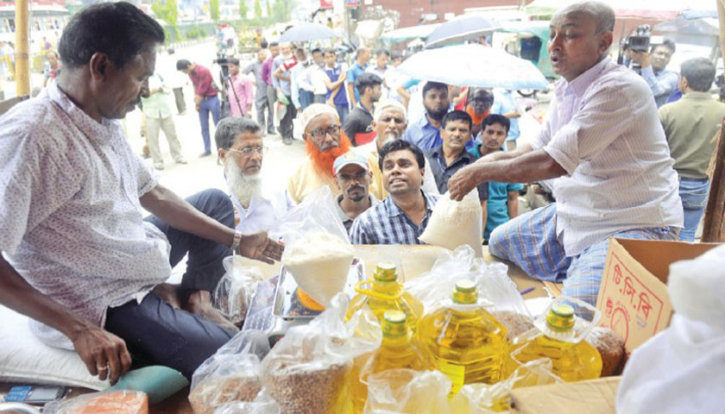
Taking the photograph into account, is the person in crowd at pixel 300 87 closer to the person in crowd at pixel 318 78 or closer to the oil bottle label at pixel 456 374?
the person in crowd at pixel 318 78

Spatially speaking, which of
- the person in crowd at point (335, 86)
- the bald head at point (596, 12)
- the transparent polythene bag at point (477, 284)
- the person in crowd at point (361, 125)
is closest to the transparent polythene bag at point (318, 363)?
the transparent polythene bag at point (477, 284)

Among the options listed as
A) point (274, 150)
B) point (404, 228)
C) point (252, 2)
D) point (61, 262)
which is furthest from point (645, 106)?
point (252, 2)

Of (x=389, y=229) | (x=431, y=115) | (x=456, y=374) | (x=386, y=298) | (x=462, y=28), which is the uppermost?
(x=462, y=28)

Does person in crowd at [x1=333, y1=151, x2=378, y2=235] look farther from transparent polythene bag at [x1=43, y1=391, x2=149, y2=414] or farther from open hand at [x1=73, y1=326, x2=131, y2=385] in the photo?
transparent polythene bag at [x1=43, y1=391, x2=149, y2=414]

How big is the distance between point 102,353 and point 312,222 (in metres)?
0.75

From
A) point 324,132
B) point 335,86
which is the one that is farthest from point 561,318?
point 335,86

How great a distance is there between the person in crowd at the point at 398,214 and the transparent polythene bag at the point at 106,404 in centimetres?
136

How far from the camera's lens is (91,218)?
4.76 ft

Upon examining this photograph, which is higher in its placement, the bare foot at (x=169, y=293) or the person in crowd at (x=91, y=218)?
the person in crowd at (x=91, y=218)

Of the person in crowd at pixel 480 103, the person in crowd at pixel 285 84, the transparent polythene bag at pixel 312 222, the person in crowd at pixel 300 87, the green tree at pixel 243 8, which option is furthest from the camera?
the green tree at pixel 243 8

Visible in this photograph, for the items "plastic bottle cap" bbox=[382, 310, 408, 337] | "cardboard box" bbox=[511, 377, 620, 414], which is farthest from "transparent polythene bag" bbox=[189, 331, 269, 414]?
"cardboard box" bbox=[511, 377, 620, 414]

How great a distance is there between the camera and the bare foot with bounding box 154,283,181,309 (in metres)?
1.93

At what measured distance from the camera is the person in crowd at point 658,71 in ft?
15.1

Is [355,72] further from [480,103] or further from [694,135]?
[694,135]
